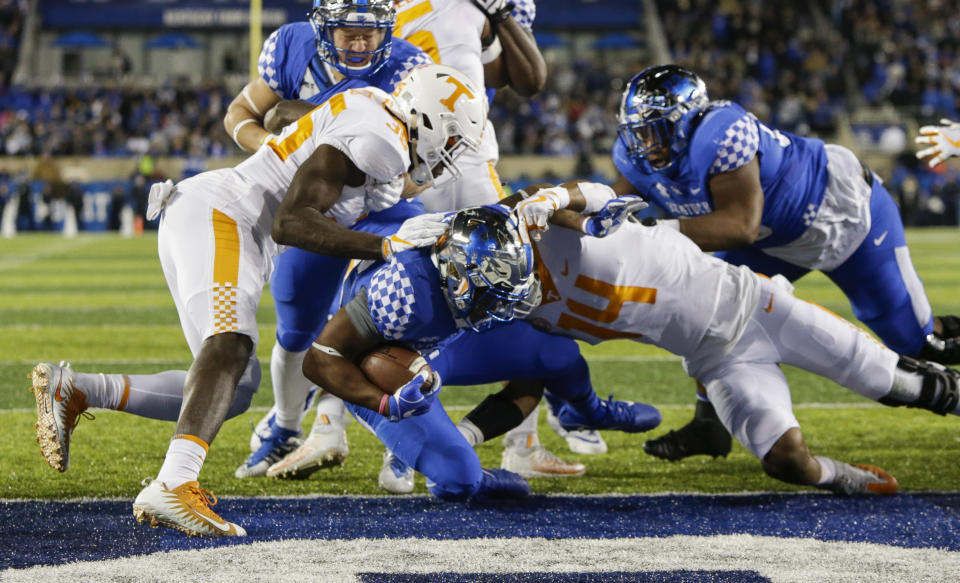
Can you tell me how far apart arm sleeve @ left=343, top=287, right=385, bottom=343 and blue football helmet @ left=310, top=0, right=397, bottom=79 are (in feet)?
3.50

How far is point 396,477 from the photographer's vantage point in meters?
Result: 3.90

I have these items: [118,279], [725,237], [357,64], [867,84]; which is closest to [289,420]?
[357,64]

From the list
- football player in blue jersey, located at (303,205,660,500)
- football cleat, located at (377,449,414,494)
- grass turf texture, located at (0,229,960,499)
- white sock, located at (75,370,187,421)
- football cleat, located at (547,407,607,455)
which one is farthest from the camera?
football cleat, located at (547,407,607,455)

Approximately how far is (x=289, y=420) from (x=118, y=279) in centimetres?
876

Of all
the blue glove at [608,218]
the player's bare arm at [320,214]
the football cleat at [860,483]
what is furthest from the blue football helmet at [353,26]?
the football cleat at [860,483]

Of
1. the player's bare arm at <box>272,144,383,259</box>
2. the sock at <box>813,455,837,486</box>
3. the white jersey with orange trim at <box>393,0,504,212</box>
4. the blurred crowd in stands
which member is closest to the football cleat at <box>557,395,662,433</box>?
the sock at <box>813,455,837,486</box>

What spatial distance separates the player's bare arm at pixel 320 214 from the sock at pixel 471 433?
823 mm

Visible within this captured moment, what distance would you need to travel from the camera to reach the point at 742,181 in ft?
14.3

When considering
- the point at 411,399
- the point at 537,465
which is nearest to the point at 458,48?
the point at 537,465

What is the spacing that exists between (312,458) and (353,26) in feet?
4.92

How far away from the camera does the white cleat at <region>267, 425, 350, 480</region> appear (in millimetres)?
4082

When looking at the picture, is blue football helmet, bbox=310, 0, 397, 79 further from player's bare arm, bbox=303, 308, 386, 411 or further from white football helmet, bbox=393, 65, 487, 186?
player's bare arm, bbox=303, 308, 386, 411

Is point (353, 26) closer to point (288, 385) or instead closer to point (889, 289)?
point (288, 385)

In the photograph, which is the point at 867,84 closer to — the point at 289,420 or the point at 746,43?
the point at 746,43
